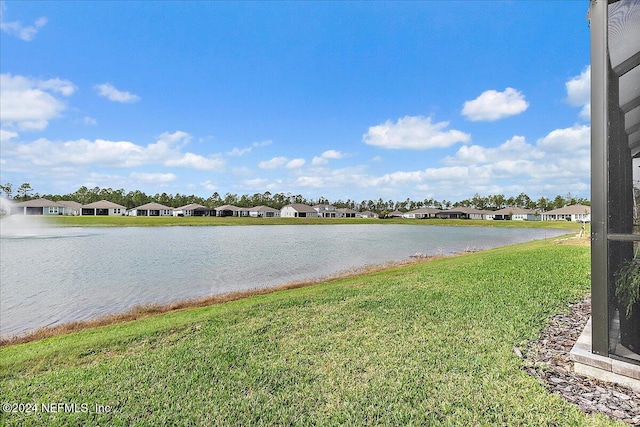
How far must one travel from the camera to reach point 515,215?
80375 mm

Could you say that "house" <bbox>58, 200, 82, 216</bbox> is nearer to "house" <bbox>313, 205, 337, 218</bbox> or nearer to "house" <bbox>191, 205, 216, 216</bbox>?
"house" <bbox>191, 205, 216, 216</bbox>

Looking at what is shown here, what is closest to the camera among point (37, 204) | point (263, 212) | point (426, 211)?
point (37, 204)

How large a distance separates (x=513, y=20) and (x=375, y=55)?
10.4 meters

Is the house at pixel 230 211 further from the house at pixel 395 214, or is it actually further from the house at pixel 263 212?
the house at pixel 395 214

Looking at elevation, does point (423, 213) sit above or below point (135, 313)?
above

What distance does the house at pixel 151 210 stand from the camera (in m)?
76.4

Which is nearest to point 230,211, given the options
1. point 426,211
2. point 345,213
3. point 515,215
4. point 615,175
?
point 345,213

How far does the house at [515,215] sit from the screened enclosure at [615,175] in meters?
86.8

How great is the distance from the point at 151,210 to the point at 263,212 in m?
27.0

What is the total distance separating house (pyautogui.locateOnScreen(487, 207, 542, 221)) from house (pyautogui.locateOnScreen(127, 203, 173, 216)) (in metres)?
81.0

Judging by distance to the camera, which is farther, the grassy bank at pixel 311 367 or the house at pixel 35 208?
the house at pixel 35 208

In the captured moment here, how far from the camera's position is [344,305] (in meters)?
6.03

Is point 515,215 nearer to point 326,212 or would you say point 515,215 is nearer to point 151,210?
point 326,212

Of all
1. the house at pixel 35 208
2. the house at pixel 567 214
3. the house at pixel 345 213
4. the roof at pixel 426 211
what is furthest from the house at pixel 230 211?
the house at pixel 567 214
